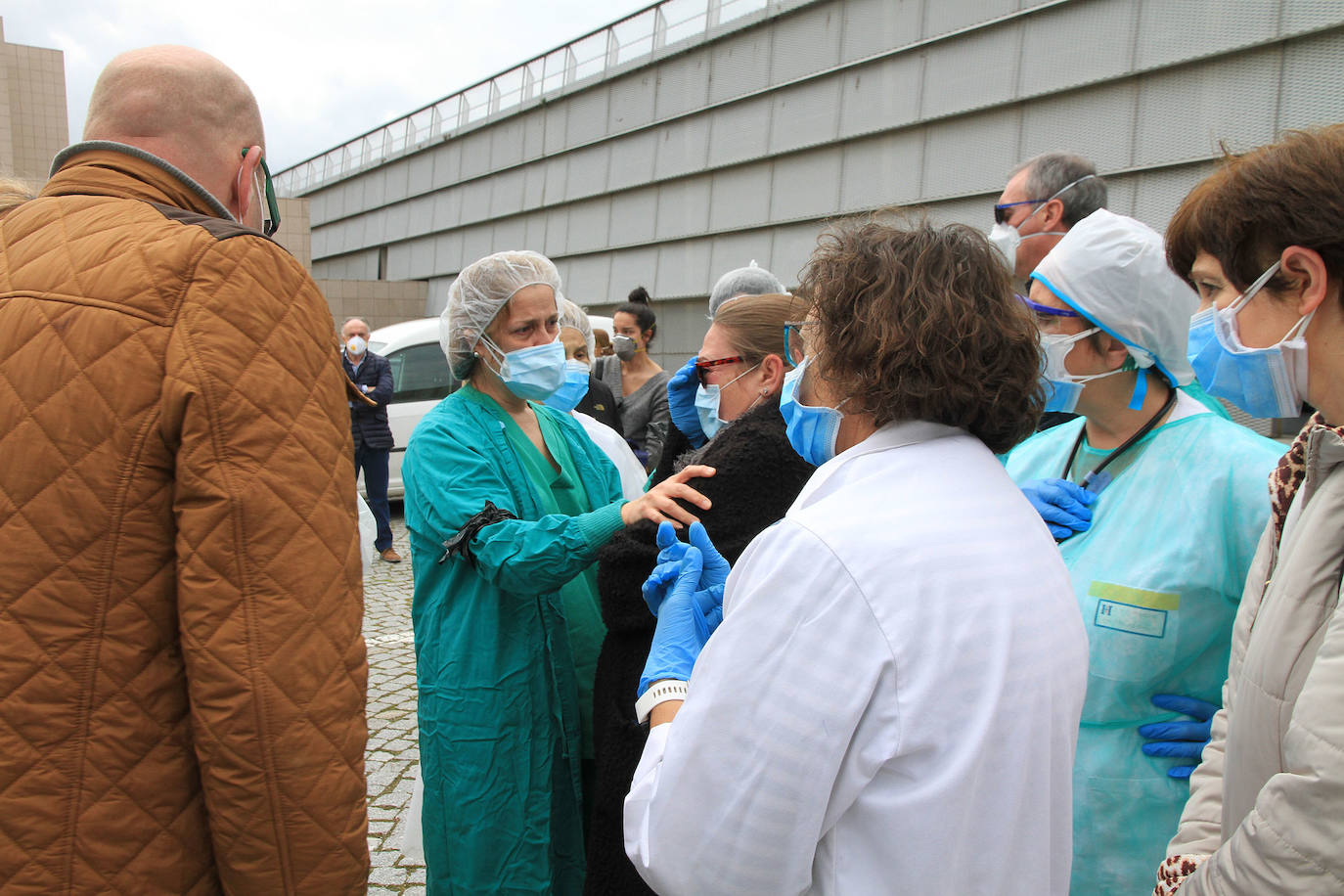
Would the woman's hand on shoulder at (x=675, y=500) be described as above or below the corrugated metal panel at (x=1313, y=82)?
below

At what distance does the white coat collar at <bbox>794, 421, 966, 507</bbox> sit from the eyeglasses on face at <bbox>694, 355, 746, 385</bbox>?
3.55ft

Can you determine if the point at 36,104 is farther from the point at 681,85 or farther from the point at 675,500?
the point at 675,500

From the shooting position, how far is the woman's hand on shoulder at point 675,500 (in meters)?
1.96

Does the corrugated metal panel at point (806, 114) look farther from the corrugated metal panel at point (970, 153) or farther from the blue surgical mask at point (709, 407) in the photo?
the blue surgical mask at point (709, 407)

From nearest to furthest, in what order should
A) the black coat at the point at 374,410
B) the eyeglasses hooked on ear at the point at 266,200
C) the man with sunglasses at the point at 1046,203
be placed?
the eyeglasses hooked on ear at the point at 266,200, the man with sunglasses at the point at 1046,203, the black coat at the point at 374,410

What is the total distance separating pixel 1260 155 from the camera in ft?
4.61

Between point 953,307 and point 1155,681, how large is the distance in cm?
98

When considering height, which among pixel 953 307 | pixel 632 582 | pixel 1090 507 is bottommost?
pixel 632 582

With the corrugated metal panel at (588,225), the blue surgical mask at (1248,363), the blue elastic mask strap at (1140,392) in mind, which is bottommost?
the blue elastic mask strap at (1140,392)

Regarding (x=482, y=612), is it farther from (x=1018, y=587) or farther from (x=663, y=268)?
(x=663, y=268)

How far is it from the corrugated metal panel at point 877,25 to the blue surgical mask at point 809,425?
8819 mm

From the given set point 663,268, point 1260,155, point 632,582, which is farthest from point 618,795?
point 663,268

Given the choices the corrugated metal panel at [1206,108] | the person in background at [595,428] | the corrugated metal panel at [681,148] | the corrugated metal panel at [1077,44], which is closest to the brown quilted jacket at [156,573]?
the person in background at [595,428]

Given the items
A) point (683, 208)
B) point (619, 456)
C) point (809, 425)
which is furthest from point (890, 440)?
point (683, 208)
